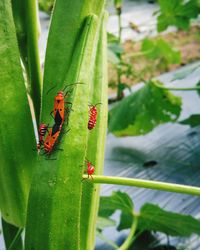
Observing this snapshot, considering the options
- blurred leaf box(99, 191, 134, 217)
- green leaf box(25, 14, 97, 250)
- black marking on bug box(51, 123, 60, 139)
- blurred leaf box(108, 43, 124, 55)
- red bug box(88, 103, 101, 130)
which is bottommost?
blurred leaf box(99, 191, 134, 217)

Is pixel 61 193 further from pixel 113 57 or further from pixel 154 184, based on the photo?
pixel 113 57

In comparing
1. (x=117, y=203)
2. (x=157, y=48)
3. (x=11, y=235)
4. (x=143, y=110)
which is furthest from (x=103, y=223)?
(x=157, y=48)

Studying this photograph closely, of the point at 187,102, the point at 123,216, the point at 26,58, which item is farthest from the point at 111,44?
the point at 26,58

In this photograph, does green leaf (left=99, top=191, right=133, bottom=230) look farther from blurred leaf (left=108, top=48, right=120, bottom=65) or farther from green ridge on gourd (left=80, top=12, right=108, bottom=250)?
blurred leaf (left=108, top=48, right=120, bottom=65)

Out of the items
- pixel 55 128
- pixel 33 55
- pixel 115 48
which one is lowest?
pixel 115 48

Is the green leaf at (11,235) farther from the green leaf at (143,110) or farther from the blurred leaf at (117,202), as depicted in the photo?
the green leaf at (143,110)

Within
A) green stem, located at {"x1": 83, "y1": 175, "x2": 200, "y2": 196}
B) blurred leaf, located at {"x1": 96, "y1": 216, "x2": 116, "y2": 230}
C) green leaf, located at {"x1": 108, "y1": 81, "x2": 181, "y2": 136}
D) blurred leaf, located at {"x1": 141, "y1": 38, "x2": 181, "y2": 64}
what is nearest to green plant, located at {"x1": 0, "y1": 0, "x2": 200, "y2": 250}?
green stem, located at {"x1": 83, "y1": 175, "x2": 200, "y2": 196}
